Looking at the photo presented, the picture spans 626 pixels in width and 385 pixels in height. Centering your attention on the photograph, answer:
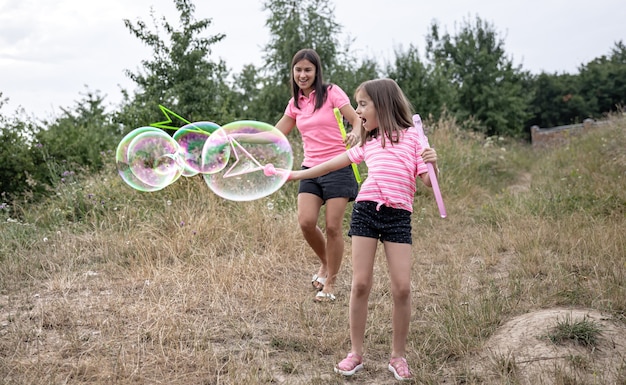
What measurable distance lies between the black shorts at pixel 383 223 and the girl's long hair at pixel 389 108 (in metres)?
0.34

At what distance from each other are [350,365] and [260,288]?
1.39 m

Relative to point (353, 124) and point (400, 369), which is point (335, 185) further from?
point (400, 369)

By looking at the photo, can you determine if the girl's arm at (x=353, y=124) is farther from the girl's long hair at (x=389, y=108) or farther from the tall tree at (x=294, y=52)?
the tall tree at (x=294, y=52)

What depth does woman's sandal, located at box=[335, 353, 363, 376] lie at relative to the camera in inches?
118

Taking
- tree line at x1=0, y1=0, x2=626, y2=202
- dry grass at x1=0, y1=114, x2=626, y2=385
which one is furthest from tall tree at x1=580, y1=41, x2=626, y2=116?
dry grass at x1=0, y1=114, x2=626, y2=385

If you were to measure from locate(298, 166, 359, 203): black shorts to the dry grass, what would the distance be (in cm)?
56

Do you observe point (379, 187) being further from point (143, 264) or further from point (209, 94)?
point (209, 94)

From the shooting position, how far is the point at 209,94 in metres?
9.12

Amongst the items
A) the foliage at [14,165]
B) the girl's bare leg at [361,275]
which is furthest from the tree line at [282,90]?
the girl's bare leg at [361,275]

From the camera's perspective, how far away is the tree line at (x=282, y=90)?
8124mm

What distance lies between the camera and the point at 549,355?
A: 2889 millimetres

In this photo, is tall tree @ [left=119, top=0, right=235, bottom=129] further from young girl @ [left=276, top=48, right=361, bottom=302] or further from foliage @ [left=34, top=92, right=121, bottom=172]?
young girl @ [left=276, top=48, right=361, bottom=302]

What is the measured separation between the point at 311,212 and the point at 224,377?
4.80ft

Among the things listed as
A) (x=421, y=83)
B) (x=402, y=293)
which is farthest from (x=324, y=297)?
(x=421, y=83)
